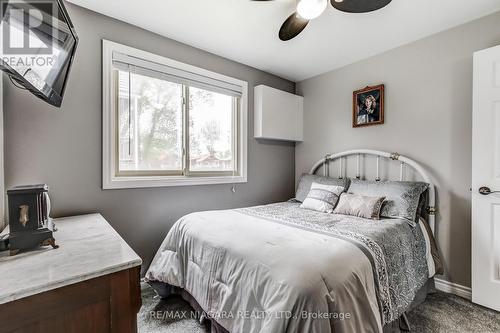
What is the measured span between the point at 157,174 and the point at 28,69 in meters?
1.41

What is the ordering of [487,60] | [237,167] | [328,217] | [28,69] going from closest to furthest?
[28,69] < [487,60] < [328,217] < [237,167]

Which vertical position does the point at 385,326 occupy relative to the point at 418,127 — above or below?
below

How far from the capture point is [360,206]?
2.23m

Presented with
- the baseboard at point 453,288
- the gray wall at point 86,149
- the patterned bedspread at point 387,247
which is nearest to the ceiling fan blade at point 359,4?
the patterned bedspread at point 387,247

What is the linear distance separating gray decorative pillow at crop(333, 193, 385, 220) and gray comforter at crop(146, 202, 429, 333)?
0.12m

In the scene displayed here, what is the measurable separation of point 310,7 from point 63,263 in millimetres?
1880

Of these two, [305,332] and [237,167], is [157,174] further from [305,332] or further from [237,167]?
[305,332]

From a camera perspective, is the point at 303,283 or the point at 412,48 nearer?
the point at 303,283

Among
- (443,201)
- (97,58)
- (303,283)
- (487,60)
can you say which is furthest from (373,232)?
(97,58)

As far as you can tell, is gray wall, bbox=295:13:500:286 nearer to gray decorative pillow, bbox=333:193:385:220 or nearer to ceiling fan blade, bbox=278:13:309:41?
gray decorative pillow, bbox=333:193:385:220

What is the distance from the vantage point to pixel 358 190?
252 centimetres

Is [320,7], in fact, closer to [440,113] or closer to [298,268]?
[298,268]

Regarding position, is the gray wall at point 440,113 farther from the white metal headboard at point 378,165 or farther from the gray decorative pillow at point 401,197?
the gray decorative pillow at point 401,197

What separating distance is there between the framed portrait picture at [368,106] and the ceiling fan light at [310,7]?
1.61 m
